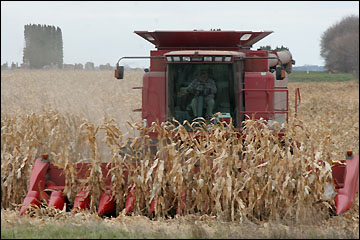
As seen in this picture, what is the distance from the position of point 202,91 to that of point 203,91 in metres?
0.01

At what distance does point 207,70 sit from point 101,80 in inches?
776

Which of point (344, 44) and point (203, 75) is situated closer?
point (203, 75)

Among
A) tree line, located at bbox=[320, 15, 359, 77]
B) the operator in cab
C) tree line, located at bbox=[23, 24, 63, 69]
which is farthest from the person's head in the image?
tree line, located at bbox=[320, 15, 359, 77]

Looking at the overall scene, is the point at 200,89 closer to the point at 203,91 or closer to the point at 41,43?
the point at 203,91

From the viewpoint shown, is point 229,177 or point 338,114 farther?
point 338,114

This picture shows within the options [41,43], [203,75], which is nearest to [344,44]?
[41,43]

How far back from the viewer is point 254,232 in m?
4.96

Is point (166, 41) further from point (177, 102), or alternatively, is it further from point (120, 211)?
point (120, 211)

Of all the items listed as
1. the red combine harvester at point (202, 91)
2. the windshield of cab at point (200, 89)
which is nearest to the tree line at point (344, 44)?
the red combine harvester at point (202, 91)

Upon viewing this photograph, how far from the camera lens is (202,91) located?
710 centimetres

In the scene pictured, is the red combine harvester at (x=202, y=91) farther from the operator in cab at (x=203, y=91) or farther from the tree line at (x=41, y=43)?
the tree line at (x=41, y=43)

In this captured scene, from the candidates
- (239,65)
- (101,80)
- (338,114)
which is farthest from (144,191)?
(101,80)

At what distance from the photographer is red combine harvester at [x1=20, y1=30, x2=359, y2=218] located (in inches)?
251

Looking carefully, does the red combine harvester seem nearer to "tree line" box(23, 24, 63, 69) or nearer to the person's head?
the person's head
